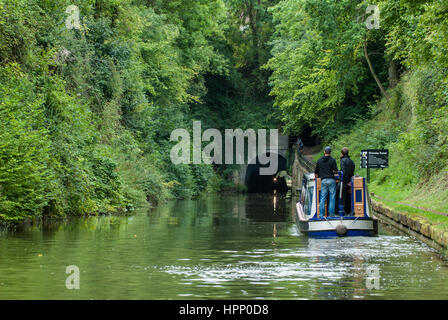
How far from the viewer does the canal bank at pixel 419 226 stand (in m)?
17.0

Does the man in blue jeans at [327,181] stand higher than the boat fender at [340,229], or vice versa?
the man in blue jeans at [327,181]

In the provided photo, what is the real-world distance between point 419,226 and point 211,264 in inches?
298

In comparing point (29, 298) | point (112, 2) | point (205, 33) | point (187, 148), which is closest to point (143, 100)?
point (112, 2)

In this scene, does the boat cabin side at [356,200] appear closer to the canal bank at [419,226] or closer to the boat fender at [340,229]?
the boat fender at [340,229]

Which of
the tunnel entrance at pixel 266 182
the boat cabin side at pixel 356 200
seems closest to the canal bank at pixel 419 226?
the boat cabin side at pixel 356 200

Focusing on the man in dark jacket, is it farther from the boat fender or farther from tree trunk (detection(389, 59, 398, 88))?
tree trunk (detection(389, 59, 398, 88))

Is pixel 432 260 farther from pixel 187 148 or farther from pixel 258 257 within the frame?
pixel 187 148

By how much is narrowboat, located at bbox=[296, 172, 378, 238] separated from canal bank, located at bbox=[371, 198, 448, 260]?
1.13 meters

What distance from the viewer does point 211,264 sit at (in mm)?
14305

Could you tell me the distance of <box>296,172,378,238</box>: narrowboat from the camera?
67.1ft

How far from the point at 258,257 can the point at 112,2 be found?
23235 mm

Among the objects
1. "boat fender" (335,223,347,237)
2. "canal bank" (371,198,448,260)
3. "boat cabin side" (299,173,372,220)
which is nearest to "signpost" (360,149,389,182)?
"canal bank" (371,198,448,260)

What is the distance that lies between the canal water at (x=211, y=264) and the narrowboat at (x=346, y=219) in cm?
49

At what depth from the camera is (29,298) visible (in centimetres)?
1034
